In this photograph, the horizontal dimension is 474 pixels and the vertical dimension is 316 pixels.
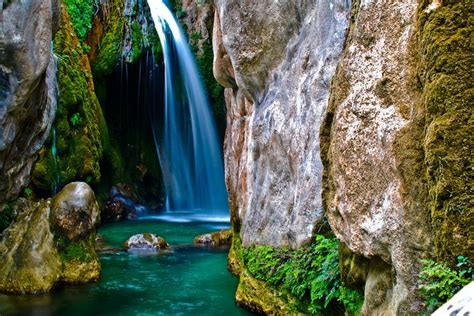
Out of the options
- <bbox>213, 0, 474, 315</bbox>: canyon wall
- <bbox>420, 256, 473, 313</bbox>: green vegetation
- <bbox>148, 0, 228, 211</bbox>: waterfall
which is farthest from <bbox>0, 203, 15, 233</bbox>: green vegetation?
<bbox>148, 0, 228, 211</bbox>: waterfall

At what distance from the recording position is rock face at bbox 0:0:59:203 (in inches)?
260

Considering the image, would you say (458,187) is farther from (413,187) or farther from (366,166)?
(366,166)

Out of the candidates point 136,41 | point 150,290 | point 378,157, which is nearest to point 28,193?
point 150,290

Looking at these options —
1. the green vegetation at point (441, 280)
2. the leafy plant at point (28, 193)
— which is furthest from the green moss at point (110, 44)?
the green vegetation at point (441, 280)

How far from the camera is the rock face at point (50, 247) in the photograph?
821 cm

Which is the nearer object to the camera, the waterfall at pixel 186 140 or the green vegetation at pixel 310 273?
the green vegetation at pixel 310 273

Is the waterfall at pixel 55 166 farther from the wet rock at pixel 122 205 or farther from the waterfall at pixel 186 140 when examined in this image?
the waterfall at pixel 186 140

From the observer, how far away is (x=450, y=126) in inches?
115

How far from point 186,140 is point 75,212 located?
15382 millimetres

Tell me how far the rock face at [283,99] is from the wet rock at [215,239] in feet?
11.2

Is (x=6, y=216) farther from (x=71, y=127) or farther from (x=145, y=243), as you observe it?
(x=71, y=127)

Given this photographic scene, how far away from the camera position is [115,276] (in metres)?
9.80

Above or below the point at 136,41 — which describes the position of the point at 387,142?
below

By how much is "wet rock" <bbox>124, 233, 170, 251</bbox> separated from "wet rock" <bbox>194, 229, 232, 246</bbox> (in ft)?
3.19
